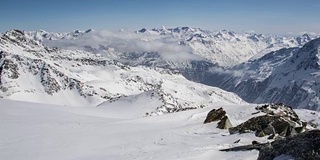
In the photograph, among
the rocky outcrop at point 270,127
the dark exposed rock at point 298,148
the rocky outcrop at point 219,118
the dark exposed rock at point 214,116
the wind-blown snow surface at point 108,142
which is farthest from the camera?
the dark exposed rock at point 214,116

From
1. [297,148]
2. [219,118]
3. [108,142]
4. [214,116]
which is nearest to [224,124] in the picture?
[219,118]

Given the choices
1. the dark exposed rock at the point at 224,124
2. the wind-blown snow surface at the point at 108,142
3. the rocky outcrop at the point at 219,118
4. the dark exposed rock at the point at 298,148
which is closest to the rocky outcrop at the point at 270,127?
the wind-blown snow surface at the point at 108,142

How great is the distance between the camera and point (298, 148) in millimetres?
17094

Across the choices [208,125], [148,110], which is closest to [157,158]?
[208,125]

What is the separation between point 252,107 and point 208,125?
15.5 metres

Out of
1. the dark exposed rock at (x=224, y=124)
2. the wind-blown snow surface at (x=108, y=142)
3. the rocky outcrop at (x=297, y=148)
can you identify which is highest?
the rocky outcrop at (x=297, y=148)

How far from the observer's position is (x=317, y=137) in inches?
671

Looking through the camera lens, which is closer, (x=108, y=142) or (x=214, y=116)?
(x=108, y=142)

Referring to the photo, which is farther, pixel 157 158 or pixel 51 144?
pixel 51 144

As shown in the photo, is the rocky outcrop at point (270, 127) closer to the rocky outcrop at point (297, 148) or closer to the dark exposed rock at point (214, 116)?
the dark exposed rock at point (214, 116)

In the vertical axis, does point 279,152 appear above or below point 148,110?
above

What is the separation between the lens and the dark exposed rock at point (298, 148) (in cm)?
1664

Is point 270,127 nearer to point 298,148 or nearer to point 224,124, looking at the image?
point 224,124

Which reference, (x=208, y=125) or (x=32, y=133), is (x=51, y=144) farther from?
(x=208, y=125)
